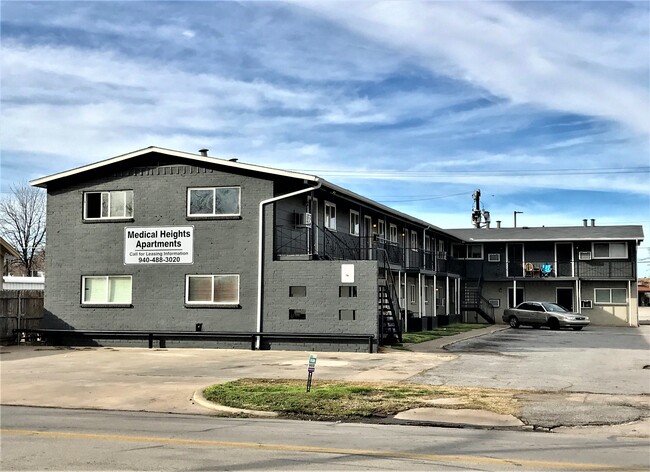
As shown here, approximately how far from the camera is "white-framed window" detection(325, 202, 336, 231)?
2839cm

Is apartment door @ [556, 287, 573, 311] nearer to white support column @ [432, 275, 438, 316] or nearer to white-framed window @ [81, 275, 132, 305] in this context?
white support column @ [432, 275, 438, 316]

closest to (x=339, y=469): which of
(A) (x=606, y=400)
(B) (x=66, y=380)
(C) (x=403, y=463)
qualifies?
(C) (x=403, y=463)

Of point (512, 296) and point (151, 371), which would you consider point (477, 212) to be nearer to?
point (512, 296)

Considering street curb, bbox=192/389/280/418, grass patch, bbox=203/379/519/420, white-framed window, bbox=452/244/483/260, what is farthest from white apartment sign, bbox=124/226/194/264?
white-framed window, bbox=452/244/483/260

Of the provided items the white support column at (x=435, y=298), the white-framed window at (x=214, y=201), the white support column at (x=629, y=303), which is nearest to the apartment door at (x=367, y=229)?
the white support column at (x=435, y=298)

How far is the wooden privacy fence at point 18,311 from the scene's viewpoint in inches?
1032

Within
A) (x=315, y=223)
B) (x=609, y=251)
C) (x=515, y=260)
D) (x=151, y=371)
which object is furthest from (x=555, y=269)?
(x=151, y=371)

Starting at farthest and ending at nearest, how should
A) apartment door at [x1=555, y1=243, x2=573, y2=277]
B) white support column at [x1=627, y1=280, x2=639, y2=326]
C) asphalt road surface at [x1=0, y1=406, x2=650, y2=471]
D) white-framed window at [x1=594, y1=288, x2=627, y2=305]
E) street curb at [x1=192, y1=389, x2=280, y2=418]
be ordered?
apartment door at [x1=555, y1=243, x2=573, y2=277], white-framed window at [x1=594, y1=288, x2=627, y2=305], white support column at [x1=627, y1=280, x2=639, y2=326], street curb at [x1=192, y1=389, x2=280, y2=418], asphalt road surface at [x1=0, y1=406, x2=650, y2=471]

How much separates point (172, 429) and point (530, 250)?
42392 millimetres

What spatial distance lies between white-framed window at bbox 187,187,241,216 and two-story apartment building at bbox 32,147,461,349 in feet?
0.11

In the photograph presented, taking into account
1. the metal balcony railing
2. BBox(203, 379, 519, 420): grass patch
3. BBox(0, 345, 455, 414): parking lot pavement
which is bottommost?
BBox(0, 345, 455, 414): parking lot pavement

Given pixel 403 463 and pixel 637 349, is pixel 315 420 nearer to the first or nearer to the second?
pixel 403 463

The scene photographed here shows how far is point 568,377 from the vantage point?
16.5 meters

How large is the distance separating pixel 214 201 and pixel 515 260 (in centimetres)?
2941
